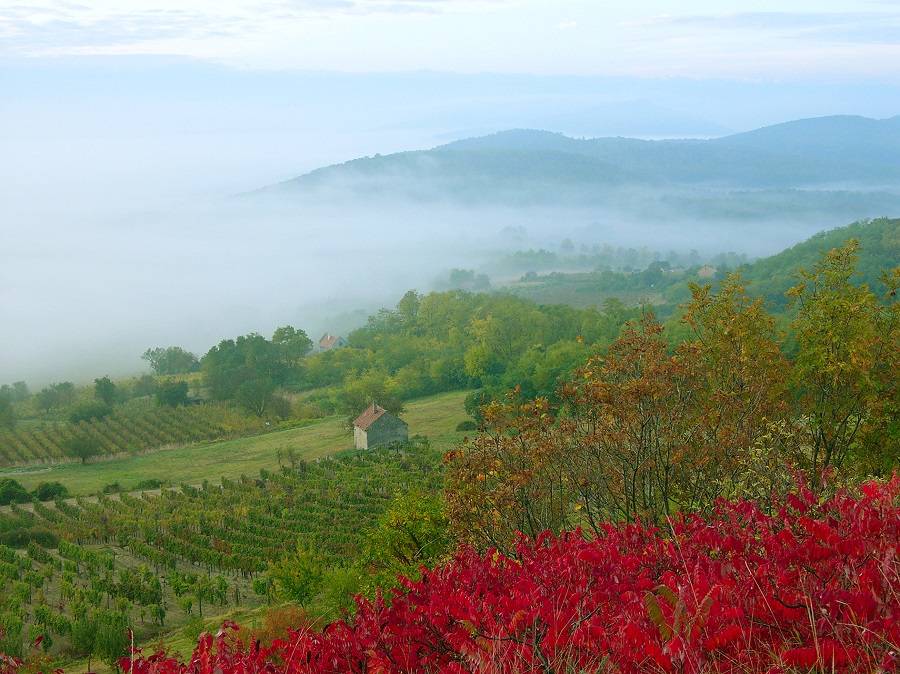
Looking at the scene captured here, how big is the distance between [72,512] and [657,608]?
41.1m

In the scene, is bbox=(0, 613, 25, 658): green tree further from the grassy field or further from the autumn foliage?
the grassy field

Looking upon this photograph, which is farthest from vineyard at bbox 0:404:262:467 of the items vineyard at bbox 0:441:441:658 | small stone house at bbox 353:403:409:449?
vineyard at bbox 0:441:441:658

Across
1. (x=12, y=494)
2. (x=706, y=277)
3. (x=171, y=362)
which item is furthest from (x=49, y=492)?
(x=706, y=277)

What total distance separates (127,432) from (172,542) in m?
33.6

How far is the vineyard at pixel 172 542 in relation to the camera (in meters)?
24.8

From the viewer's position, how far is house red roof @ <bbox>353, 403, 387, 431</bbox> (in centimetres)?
5228

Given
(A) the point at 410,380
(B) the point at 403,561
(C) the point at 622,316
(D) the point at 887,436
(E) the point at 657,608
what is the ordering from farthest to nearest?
(C) the point at 622,316, (A) the point at 410,380, (B) the point at 403,561, (D) the point at 887,436, (E) the point at 657,608

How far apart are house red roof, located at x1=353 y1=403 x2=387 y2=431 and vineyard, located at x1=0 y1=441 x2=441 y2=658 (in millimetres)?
3732

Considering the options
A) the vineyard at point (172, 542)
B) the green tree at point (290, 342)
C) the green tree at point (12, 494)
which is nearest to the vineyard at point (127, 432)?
the green tree at point (12, 494)

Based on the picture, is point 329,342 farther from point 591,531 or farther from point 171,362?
point 591,531

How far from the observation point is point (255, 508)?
37812 mm

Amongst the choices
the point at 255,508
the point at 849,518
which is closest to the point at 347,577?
the point at 849,518

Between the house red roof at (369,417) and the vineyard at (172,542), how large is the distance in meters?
3.73

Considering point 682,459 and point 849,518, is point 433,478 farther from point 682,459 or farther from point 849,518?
point 849,518
